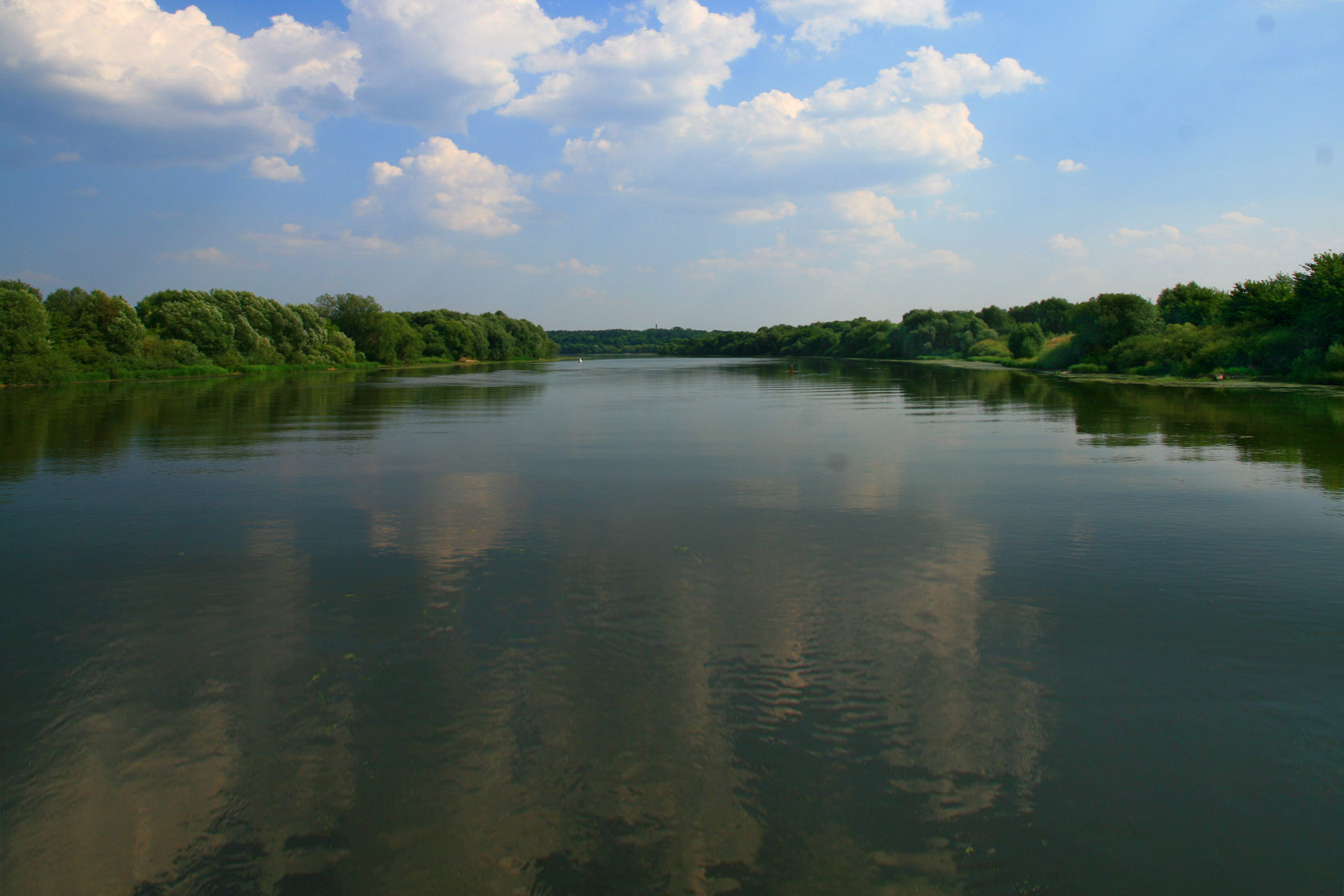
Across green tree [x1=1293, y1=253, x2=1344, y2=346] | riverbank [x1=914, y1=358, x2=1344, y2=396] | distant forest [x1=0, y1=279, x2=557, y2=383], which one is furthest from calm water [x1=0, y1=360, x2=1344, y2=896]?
distant forest [x1=0, y1=279, x2=557, y2=383]

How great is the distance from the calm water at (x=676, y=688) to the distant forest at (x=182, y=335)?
47.7 meters

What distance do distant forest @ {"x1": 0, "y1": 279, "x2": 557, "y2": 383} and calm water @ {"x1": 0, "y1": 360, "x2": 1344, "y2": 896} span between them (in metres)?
47.7

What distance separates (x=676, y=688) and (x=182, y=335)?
86.1 m

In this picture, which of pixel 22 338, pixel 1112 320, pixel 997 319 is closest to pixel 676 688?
pixel 22 338

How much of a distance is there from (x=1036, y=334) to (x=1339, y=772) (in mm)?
111370

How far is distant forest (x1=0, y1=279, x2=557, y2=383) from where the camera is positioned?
54.1 meters

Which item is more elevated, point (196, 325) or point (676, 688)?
point (196, 325)

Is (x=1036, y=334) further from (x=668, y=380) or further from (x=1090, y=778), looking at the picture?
(x=1090, y=778)

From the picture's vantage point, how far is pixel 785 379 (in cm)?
7256

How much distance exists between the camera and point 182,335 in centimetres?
7875

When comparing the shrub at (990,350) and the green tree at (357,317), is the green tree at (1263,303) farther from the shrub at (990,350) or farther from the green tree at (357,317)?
the green tree at (357,317)

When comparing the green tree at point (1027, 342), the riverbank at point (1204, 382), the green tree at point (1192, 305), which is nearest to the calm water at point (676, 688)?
the riverbank at point (1204, 382)

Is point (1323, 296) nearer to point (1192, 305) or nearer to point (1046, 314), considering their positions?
point (1192, 305)

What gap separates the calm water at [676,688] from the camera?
491cm
